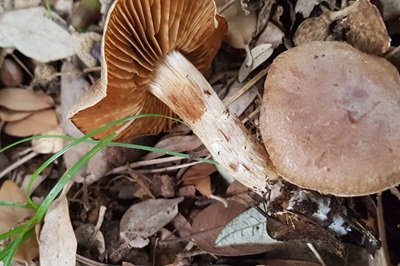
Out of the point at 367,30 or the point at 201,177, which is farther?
the point at 201,177

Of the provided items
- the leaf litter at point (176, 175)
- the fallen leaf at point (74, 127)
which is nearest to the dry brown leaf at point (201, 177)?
the leaf litter at point (176, 175)

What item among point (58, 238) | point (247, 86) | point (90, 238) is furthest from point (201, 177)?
point (58, 238)

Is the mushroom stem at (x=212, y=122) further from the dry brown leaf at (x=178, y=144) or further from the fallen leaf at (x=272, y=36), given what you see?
the fallen leaf at (x=272, y=36)

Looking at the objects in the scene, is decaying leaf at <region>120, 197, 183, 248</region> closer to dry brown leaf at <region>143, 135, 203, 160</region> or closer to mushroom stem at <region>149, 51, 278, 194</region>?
dry brown leaf at <region>143, 135, 203, 160</region>

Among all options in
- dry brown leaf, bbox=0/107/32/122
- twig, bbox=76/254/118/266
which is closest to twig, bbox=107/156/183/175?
twig, bbox=76/254/118/266

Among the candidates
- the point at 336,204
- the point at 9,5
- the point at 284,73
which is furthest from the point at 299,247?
the point at 9,5

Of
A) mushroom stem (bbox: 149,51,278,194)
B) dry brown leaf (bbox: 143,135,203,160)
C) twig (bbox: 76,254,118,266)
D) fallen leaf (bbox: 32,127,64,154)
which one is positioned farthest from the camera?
fallen leaf (bbox: 32,127,64,154)

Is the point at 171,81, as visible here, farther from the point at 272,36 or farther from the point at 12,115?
the point at 12,115

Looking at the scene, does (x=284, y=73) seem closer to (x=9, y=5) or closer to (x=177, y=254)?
(x=177, y=254)
